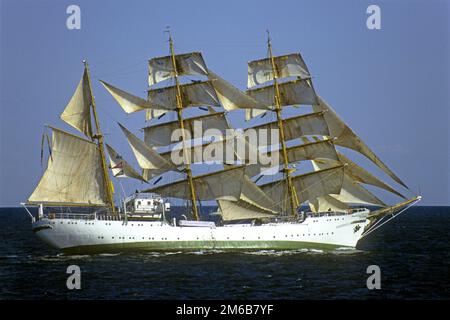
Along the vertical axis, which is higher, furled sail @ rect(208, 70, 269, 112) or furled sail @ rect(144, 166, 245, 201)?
furled sail @ rect(208, 70, 269, 112)

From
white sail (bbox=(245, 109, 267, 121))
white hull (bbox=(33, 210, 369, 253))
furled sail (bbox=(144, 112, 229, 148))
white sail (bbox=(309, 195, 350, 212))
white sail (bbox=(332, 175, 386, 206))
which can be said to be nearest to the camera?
white hull (bbox=(33, 210, 369, 253))

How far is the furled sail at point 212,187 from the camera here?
156 feet

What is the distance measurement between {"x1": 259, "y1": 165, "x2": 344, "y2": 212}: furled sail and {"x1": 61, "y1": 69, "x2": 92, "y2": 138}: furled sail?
13.7 meters

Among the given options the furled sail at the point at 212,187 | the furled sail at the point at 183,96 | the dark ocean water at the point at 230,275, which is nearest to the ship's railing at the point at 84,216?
the dark ocean water at the point at 230,275

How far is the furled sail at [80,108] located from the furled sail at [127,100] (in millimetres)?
1348

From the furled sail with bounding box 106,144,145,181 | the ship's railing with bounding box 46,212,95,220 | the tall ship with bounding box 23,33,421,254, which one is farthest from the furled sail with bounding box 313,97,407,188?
the ship's railing with bounding box 46,212,95,220

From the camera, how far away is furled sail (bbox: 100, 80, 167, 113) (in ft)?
154

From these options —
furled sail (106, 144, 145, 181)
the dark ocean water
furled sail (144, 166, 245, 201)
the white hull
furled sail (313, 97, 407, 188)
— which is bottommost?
the dark ocean water

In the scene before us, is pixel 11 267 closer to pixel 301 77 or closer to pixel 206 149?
pixel 206 149

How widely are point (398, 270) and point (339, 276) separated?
5.52 meters

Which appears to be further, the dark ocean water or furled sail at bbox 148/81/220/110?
furled sail at bbox 148/81/220/110

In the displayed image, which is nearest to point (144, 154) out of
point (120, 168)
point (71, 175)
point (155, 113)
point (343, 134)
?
point (120, 168)

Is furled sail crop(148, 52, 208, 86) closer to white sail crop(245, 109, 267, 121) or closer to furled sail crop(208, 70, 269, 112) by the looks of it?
furled sail crop(208, 70, 269, 112)
